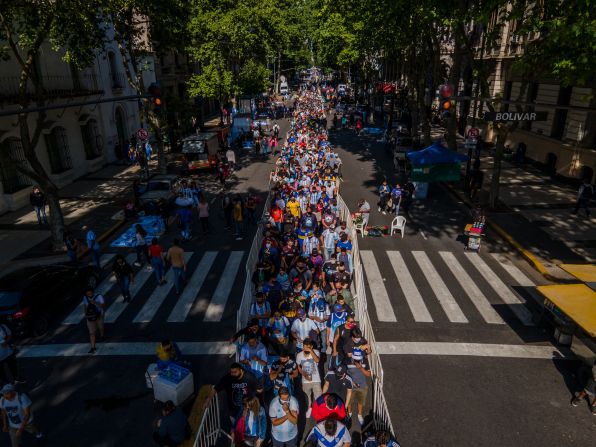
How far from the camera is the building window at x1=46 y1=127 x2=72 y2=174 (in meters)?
25.1

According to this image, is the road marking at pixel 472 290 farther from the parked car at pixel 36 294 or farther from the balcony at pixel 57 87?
the balcony at pixel 57 87

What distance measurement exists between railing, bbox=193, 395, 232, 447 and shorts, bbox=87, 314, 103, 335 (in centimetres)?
428

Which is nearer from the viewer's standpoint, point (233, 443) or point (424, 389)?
point (233, 443)


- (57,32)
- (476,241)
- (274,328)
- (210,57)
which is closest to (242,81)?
(210,57)

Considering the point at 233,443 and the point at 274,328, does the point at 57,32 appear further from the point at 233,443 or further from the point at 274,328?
the point at 233,443

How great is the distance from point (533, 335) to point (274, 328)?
6742mm

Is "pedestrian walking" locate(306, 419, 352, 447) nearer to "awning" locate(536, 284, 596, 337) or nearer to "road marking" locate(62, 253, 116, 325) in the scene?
"awning" locate(536, 284, 596, 337)

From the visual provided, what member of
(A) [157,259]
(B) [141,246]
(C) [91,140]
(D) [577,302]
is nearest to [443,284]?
(D) [577,302]

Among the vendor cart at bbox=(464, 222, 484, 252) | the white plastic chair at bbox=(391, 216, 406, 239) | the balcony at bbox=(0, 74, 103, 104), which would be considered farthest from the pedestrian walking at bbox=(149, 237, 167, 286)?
the balcony at bbox=(0, 74, 103, 104)

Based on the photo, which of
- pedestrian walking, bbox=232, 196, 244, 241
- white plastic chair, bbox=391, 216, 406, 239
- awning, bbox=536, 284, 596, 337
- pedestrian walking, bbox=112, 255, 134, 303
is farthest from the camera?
white plastic chair, bbox=391, 216, 406, 239

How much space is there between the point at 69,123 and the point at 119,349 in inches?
832

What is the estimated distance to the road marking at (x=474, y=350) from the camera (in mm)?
9953

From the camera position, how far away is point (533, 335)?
1073 cm

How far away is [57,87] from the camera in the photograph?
999 inches
